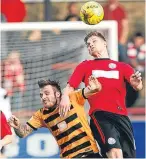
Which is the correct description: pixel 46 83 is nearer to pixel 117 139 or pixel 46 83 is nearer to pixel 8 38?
pixel 117 139

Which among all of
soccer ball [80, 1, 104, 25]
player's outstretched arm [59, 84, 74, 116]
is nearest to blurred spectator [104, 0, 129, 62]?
soccer ball [80, 1, 104, 25]

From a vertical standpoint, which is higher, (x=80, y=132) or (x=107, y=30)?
(x=107, y=30)

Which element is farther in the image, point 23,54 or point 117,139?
point 23,54

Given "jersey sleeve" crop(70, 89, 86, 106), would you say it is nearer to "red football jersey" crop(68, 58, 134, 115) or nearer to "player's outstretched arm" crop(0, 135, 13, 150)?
"red football jersey" crop(68, 58, 134, 115)

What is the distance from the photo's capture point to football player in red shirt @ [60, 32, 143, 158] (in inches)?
358

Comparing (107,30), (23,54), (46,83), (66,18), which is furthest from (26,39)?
(46,83)

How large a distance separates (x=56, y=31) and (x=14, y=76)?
0.78 m

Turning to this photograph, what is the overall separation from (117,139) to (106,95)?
1.42 ft

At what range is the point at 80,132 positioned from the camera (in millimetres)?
9141

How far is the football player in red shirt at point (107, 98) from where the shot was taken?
29.8ft

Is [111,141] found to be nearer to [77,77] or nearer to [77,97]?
[77,97]

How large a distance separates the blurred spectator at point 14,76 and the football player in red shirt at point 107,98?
8.25 ft

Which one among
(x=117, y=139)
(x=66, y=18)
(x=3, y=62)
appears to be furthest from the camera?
(x=66, y=18)

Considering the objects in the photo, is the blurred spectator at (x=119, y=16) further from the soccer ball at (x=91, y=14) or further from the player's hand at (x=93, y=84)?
the player's hand at (x=93, y=84)
